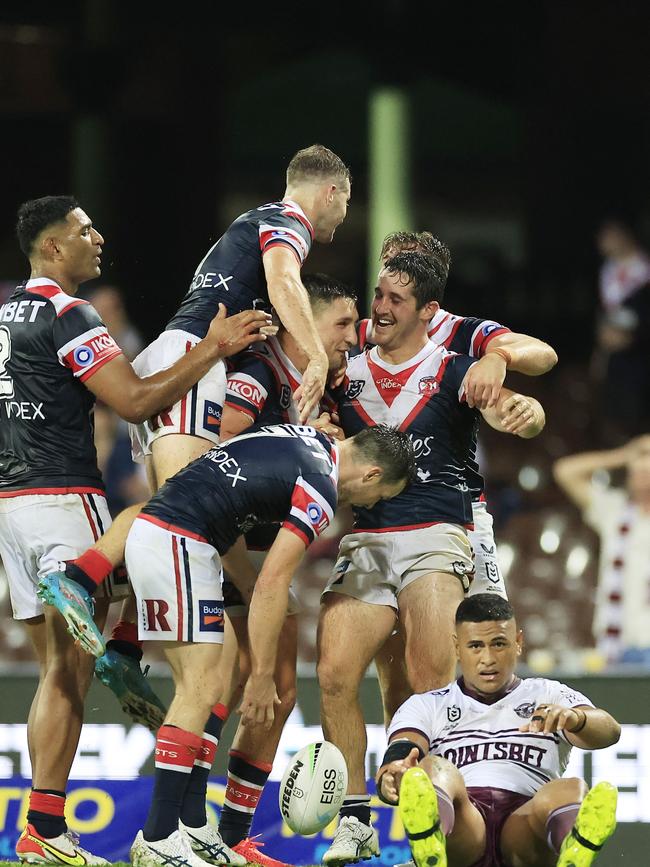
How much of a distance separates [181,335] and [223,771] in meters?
2.12

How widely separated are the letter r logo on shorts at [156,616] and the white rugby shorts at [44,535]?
1.71 ft

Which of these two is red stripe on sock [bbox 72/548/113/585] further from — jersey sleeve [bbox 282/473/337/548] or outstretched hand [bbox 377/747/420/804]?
outstretched hand [bbox 377/747/420/804]

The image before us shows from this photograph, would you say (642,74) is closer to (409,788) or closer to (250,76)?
(250,76)

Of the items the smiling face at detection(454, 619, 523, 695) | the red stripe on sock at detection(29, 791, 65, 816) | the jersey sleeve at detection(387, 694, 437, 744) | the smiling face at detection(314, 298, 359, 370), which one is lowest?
the red stripe on sock at detection(29, 791, 65, 816)

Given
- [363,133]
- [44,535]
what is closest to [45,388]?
[44,535]

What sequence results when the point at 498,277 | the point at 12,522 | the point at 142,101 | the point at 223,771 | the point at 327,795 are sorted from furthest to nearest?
the point at 142,101 → the point at 498,277 → the point at 223,771 → the point at 12,522 → the point at 327,795

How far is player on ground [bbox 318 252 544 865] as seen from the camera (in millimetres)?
5195

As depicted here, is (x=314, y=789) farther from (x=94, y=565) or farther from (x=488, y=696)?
(x=94, y=565)

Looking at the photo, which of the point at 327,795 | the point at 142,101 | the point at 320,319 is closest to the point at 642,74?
the point at 142,101

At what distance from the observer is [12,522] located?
5.30 m

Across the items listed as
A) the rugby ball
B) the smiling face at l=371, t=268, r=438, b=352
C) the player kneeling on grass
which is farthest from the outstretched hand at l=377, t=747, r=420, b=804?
the smiling face at l=371, t=268, r=438, b=352

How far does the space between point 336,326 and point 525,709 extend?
163cm

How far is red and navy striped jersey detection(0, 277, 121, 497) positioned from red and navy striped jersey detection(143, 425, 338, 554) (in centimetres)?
59

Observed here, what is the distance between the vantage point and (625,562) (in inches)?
320
